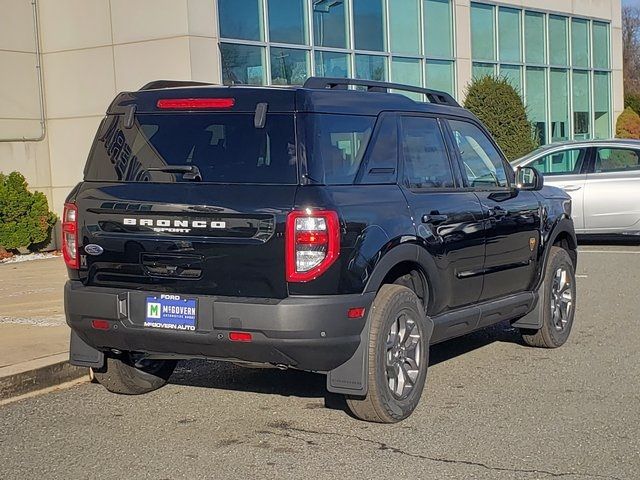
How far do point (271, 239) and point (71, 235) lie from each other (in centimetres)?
138

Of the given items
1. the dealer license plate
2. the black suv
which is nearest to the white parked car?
the black suv

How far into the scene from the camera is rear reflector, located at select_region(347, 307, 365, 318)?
5.34 meters

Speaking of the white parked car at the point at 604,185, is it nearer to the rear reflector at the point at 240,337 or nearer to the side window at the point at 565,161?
the side window at the point at 565,161

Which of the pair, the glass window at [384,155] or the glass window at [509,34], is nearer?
the glass window at [384,155]

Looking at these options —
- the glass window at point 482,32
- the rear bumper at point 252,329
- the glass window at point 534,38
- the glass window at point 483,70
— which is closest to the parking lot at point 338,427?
the rear bumper at point 252,329

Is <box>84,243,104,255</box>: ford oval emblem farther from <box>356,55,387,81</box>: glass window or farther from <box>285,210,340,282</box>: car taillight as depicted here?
<box>356,55,387,81</box>: glass window

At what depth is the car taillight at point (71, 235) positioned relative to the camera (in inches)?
227

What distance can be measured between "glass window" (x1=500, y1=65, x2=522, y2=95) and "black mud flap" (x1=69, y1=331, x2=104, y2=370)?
62.3 feet

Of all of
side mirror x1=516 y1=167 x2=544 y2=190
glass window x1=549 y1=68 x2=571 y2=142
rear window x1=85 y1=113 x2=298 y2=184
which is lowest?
side mirror x1=516 y1=167 x2=544 y2=190

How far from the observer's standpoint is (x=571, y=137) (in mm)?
26281

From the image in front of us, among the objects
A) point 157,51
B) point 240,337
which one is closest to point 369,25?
point 157,51

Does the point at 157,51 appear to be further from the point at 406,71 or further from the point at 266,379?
the point at 266,379

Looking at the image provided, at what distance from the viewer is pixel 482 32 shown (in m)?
22.8

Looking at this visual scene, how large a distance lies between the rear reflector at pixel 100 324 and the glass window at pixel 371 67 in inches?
537
